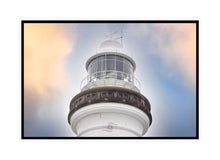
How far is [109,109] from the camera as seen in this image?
218 inches

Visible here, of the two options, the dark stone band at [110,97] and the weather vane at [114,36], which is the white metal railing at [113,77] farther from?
the weather vane at [114,36]

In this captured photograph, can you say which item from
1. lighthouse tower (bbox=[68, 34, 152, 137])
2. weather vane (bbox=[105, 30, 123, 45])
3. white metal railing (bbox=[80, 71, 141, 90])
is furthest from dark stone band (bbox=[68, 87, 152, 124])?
weather vane (bbox=[105, 30, 123, 45])

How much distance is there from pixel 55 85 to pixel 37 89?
0.91ft

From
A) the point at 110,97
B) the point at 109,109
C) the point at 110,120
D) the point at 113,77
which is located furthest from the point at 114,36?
the point at 110,120

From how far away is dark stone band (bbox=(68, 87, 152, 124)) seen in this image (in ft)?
18.3

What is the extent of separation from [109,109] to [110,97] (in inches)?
6.3

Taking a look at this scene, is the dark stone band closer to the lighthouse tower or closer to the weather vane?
the lighthouse tower

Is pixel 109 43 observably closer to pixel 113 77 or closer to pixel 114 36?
pixel 114 36

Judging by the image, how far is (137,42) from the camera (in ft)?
19.4

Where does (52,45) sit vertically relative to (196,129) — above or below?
above

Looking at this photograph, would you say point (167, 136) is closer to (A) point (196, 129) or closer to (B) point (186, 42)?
(A) point (196, 129)

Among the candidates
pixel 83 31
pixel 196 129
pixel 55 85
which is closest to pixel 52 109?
pixel 55 85
